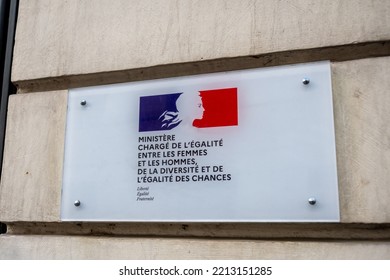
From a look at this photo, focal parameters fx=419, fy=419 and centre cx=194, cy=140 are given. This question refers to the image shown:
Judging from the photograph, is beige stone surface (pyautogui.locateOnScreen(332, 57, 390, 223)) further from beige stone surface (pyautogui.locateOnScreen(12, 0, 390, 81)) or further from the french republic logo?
the french republic logo

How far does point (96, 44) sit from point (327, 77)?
2.29 ft

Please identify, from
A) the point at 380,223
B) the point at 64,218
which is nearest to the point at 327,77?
the point at 380,223

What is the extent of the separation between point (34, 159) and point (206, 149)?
56 cm

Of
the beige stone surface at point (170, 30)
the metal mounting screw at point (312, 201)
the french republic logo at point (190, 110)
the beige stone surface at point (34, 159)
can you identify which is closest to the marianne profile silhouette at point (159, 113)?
the french republic logo at point (190, 110)

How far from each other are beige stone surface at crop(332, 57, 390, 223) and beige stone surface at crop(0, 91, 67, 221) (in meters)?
0.81

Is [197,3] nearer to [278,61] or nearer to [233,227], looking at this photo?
[278,61]

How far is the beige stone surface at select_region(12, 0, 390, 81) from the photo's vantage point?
3.49ft

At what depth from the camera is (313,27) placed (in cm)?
108

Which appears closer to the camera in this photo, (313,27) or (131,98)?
(313,27)

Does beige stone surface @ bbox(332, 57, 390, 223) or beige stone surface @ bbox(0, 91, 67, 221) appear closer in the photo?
beige stone surface @ bbox(332, 57, 390, 223)

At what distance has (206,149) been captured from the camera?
1.12 m

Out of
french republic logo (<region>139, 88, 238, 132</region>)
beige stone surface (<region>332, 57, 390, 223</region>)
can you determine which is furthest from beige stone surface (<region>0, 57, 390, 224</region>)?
french republic logo (<region>139, 88, 238, 132</region>)

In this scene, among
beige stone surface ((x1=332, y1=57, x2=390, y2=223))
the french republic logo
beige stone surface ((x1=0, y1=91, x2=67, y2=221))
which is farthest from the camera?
beige stone surface ((x1=0, y1=91, x2=67, y2=221))

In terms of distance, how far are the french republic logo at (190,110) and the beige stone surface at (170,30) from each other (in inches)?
4.1
